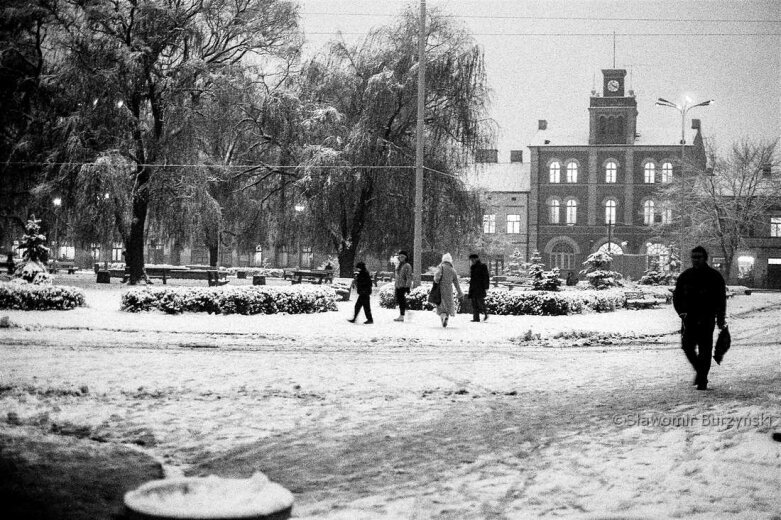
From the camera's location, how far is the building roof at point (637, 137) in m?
64.9

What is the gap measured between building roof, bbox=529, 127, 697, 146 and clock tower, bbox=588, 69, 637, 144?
4.13ft

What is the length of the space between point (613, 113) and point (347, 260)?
133ft

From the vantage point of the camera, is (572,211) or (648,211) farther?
(572,211)

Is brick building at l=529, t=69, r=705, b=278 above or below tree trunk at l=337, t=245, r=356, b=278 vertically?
above

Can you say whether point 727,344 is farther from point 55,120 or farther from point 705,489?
point 55,120

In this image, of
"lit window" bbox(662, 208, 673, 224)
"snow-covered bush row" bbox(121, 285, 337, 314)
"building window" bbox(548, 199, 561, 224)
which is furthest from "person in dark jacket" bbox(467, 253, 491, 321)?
"building window" bbox(548, 199, 561, 224)

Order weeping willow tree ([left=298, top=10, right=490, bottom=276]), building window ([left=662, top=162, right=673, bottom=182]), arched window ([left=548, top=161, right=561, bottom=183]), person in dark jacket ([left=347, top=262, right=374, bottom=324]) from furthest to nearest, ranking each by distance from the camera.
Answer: arched window ([left=548, top=161, right=561, bottom=183]), building window ([left=662, top=162, right=673, bottom=182]), weeping willow tree ([left=298, top=10, right=490, bottom=276]), person in dark jacket ([left=347, top=262, right=374, bottom=324])

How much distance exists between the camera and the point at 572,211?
65125 mm

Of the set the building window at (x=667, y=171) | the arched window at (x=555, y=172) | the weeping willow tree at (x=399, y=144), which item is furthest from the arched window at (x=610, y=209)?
the weeping willow tree at (x=399, y=144)

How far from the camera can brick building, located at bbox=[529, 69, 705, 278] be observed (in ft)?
209

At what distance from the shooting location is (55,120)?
1213 inches

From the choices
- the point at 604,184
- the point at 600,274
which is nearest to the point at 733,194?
the point at 604,184

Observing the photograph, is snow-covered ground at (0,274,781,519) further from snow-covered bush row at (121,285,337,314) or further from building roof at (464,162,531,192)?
building roof at (464,162,531,192)

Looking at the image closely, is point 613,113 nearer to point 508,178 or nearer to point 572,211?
point 572,211
